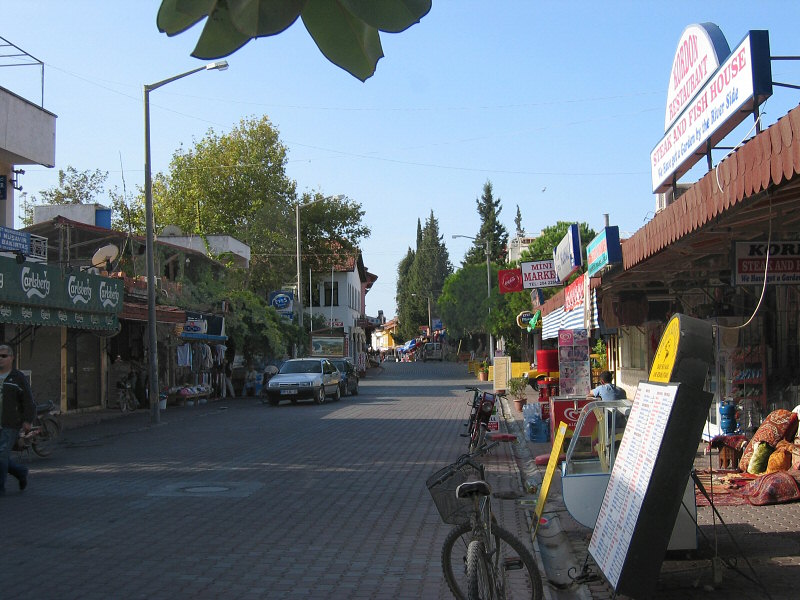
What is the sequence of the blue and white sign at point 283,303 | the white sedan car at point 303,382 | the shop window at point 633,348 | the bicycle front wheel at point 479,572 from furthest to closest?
1. the blue and white sign at point 283,303
2. the white sedan car at point 303,382
3. the shop window at point 633,348
4. the bicycle front wheel at point 479,572

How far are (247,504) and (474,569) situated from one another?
5.65 metres

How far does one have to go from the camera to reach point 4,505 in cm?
997

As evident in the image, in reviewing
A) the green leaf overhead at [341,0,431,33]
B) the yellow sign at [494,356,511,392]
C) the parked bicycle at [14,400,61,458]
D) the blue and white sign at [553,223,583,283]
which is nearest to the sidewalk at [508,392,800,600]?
the green leaf overhead at [341,0,431,33]

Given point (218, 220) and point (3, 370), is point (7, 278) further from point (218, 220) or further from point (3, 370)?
point (218, 220)

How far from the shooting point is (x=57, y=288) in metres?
19.7

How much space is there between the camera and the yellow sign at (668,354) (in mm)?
5473

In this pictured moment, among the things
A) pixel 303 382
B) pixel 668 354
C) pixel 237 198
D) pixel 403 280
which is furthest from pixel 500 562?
pixel 403 280

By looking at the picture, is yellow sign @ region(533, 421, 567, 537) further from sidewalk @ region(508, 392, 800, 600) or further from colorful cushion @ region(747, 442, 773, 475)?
colorful cushion @ region(747, 442, 773, 475)

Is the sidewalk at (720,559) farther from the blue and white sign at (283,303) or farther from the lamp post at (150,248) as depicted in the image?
the blue and white sign at (283,303)

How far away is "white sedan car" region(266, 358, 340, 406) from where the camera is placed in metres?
29.2

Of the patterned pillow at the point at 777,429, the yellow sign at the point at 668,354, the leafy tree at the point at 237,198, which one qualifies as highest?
the leafy tree at the point at 237,198

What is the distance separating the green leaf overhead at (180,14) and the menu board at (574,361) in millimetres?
15244

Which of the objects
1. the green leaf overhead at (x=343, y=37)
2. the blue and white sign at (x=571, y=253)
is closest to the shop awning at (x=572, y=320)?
the blue and white sign at (x=571, y=253)

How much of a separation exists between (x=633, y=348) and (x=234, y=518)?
47.3ft
